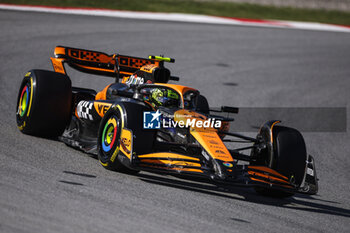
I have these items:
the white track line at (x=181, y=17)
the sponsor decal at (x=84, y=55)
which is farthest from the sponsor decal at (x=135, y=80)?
the white track line at (x=181, y=17)

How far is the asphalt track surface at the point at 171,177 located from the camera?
476cm

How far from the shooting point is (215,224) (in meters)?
4.87

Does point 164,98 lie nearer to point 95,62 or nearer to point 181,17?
point 95,62

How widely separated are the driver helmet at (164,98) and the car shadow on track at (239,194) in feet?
3.09

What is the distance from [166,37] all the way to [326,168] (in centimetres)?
947

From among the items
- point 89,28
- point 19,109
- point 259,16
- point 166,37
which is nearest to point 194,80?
point 166,37

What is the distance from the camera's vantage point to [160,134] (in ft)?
22.5

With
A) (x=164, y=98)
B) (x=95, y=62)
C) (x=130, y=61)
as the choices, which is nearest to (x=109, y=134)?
(x=164, y=98)

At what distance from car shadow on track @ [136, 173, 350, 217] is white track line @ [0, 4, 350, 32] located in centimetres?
1322

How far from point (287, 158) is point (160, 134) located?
1.55 meters

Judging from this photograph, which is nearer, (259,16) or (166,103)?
(166,103)

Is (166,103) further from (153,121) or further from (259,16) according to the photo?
(259,16)

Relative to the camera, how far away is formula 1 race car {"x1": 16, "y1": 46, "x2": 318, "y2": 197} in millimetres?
5984

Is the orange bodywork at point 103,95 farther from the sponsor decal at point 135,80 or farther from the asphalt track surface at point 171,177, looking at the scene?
the asphalt track surface at point 171,177
